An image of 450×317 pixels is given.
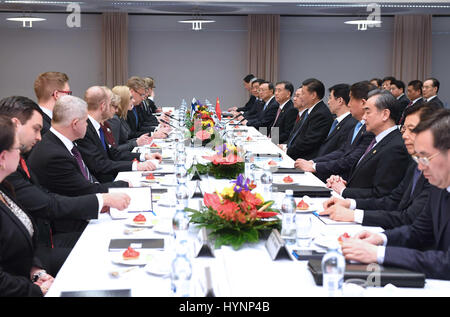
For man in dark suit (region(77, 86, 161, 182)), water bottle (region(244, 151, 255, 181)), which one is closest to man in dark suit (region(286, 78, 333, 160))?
man in dark suit (region(77, 86, 161, 182))

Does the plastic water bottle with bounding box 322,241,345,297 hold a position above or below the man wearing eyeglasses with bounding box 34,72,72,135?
below

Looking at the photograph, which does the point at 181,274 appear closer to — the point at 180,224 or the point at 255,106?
the point at 180,224

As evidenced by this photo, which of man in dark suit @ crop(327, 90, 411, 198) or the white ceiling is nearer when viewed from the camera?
man in dark suit @ crop(327, 90, 411, 198)

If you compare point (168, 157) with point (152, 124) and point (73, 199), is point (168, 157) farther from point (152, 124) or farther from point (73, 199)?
point (152, 124)

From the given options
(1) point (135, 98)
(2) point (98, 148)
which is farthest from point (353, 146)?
(1) point (135, 98)

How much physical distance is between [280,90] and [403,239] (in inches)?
237

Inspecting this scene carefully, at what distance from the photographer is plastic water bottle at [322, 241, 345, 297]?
1851 millimetres

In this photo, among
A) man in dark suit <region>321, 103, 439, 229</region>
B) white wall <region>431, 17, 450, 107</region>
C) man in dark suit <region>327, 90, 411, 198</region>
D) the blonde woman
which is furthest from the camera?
white wall <region>431, 17, 450, 107</region>

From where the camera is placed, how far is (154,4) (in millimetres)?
12477

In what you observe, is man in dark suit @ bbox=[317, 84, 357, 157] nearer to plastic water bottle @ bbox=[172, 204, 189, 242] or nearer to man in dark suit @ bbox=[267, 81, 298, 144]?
man in dark suit @ bbox=[267, 81, 298, 144]

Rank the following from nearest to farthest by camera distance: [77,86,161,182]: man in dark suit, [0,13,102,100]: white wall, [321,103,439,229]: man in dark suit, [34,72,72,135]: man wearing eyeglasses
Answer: [321,103,439,229]: man in dark suit, [77,86,161,182]: man in dark suit, [34,72,72,135]: man wearing eyeglasses, [0,13,102,100]: white wall

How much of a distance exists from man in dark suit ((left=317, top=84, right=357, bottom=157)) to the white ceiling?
21.3ft

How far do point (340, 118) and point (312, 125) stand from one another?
0.72 meters
